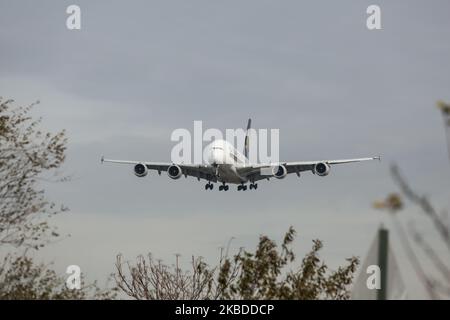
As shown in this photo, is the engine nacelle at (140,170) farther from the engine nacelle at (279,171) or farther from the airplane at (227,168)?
the engine nacelle at (279,171)

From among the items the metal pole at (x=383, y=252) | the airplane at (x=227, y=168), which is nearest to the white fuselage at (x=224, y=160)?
the airplane at (x=227, y=168)

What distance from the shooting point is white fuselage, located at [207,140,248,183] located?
203ft

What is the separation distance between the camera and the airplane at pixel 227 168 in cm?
6253

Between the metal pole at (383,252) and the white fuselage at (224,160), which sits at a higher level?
the white fuselage at (224,160)

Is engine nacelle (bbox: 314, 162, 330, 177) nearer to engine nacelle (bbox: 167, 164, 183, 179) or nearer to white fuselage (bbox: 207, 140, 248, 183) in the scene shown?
white fuselage (bbox: 207, 140, 248, 183)

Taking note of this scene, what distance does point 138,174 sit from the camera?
212ft

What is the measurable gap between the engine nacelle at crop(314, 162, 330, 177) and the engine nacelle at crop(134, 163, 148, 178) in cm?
1438

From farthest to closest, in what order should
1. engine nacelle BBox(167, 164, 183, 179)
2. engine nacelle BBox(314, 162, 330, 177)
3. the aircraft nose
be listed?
1. engine nacelle BBox(167, 164, 183, 179)
2. engine nacelle BBox(314, 162, 330, 177)
3. the aircraft nose

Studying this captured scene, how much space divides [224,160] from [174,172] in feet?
14.8

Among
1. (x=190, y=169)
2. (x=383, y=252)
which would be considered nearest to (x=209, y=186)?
(x=190, y=169)

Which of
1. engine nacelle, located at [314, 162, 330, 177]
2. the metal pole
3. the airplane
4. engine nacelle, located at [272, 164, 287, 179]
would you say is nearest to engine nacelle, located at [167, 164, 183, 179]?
the airplane

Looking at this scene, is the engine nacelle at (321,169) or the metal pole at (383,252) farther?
the engine nacelle at (321,169)
